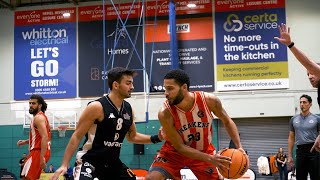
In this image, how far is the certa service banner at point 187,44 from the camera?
58.0ft

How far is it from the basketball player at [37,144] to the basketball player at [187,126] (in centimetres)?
268

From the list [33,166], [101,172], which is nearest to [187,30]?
[33,166]

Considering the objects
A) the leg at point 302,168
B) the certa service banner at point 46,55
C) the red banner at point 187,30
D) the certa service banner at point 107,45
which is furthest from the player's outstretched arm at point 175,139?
the certa service banner at point 46,55

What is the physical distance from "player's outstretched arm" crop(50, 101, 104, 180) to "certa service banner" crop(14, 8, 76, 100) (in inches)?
541

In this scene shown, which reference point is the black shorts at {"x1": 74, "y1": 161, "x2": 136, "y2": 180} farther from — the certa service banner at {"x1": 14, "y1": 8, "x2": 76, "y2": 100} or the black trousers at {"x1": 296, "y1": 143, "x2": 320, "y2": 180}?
the certa service banner at {"x1": 14, "y1": 8, "x2": 76, "y2": 100}

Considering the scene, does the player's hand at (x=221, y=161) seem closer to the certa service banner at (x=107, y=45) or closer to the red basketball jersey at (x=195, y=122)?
the red basketball jersey at (x=195, y=122)

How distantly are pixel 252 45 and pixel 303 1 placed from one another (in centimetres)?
273

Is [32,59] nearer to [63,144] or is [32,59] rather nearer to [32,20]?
[32,20]

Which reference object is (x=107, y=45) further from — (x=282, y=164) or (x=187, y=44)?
(x=282, y=164)

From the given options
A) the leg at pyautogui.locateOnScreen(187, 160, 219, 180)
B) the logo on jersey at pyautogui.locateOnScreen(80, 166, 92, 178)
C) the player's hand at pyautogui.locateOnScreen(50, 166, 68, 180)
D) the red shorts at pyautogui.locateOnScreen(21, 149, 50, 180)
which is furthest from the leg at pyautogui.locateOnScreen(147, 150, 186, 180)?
the red shorts at pyautogui.locateOnScreen(21, 149, 50, 180)

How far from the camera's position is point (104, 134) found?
5086 mm

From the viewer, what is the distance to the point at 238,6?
1777cm

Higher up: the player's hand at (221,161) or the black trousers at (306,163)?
the player's hand at (221,161)

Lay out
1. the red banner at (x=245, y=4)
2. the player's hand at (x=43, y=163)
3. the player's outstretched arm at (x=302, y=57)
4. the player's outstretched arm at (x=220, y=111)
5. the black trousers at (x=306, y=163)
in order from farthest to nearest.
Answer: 1. the red banner at (x=245, y=4)
2. the black trousers at (x=306, y=163)
3. the player's hand at (x=43, y=163)
4. the player's outstretched arm at (x=220, y=111)
5. the player's outstretched arm at (x=302, y=57)
